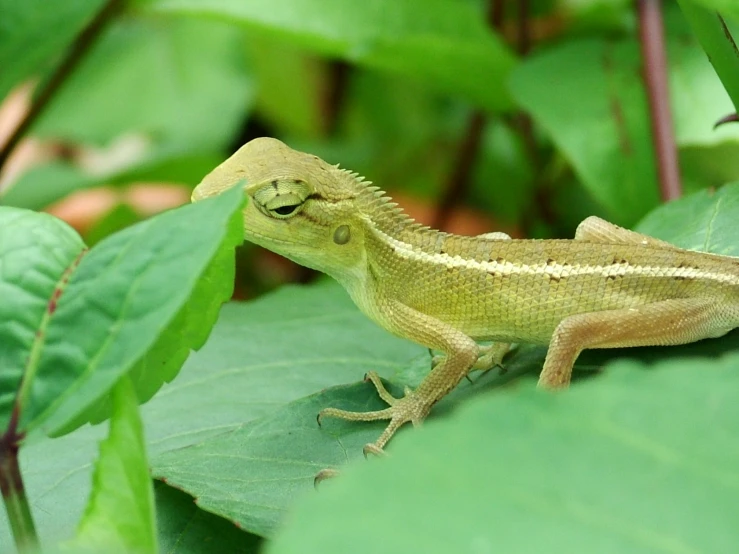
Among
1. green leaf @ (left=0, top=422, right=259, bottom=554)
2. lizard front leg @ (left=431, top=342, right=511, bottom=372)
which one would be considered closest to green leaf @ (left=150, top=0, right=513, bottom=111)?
lizard front leg @ (left=431, top=342, right=511, bottom=372)

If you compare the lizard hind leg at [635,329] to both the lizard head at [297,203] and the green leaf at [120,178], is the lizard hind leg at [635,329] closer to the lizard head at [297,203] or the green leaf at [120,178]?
the lizard head at [297,203]

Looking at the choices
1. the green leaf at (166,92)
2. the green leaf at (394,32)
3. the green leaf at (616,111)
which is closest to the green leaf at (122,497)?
the green leaf at (616,111)

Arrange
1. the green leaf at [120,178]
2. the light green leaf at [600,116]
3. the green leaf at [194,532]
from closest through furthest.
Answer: the green leaf at [194,532] → the light green leaf at [600,116] → the green leaf at [120,178]

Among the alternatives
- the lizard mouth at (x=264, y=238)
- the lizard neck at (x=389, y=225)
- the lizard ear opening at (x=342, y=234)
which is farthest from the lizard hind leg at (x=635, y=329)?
the lizard mouth at (x=264, y=238)

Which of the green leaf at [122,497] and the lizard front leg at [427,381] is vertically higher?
the green leaf at [122,497]

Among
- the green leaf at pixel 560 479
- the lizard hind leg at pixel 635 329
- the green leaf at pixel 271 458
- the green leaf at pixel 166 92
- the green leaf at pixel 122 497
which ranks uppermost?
the green leaf at pixel 560 479

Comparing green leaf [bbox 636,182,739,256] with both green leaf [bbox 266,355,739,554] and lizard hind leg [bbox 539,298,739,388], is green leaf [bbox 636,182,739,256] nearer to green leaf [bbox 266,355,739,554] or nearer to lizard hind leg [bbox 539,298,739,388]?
lizard hind leg [bbox 539,298,739,388]

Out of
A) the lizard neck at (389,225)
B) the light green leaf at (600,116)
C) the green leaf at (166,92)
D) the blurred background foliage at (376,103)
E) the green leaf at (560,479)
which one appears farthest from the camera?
the green leaf at (166,92)

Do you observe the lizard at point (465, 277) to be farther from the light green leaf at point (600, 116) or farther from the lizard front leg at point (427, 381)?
the light green leaf at point (600, 116)

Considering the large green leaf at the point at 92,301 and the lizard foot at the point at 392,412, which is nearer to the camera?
the large green leaf at the point at 92,301
